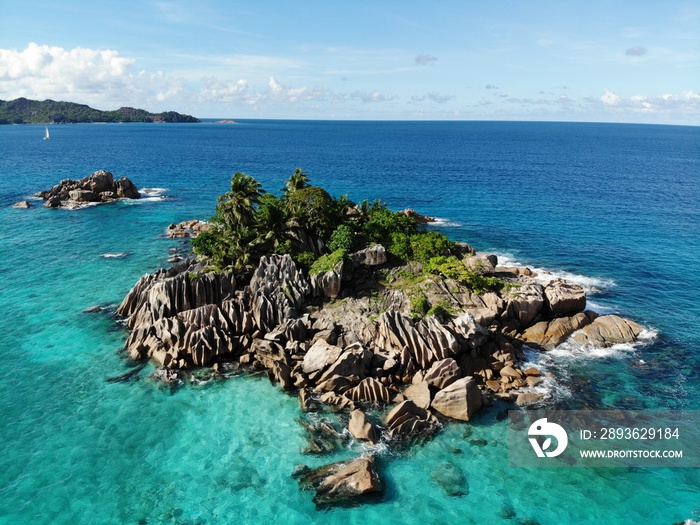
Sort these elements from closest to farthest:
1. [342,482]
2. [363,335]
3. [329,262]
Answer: [342,482], [363,335], [329,262]

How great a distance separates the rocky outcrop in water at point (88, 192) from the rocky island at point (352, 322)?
6316 cm

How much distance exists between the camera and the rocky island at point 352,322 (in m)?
35.1

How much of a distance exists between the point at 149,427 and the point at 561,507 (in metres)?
28.7

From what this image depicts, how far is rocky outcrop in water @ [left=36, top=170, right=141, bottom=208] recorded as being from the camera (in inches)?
3866

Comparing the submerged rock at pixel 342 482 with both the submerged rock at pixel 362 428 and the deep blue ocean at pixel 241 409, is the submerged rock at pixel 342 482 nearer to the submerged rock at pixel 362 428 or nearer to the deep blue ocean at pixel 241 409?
the deep blue ocean at pixel 241 409

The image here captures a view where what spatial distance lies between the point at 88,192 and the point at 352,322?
8375 centimetres

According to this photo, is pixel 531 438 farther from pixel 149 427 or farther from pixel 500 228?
pixel 500 228

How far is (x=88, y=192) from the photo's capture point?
10044 centimetres

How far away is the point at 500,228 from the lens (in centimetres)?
8431

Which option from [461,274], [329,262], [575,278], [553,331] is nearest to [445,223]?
[575,278]

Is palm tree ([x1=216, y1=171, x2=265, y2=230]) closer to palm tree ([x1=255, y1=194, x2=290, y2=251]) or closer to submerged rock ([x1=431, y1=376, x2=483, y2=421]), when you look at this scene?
palm tree ([x1=255, y1=194, x2=290, y2=251])

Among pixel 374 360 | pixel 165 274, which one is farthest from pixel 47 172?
pixel 374 360

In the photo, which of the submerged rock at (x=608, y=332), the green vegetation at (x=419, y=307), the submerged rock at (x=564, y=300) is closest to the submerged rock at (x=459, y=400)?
the green vegetation at (x=419, y=307)

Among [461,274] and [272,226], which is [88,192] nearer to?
[272,226]
